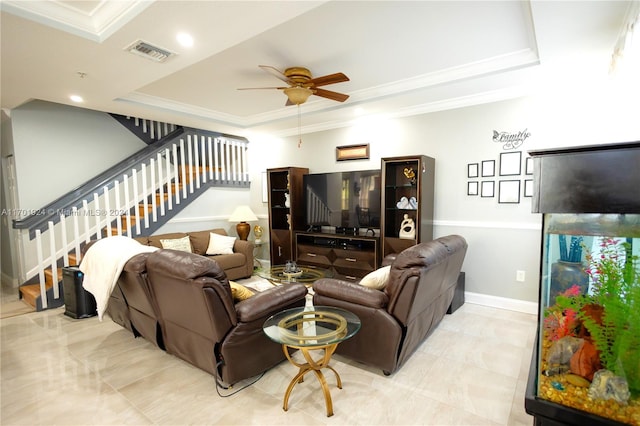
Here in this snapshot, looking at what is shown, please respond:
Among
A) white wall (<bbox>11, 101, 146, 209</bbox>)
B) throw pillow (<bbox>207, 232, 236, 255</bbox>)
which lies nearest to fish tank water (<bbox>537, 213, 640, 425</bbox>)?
throw pillow (<bbox>207, 232, 236, 255</bbox>)

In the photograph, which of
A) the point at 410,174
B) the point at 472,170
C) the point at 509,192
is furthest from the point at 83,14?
the point at 509,192

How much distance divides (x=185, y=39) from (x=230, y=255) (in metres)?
3.19

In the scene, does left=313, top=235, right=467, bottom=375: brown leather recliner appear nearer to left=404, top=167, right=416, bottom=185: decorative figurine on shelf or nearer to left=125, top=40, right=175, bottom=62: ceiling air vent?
left=404, top=167, right=416, bottom=185: decorative figurine on shelf

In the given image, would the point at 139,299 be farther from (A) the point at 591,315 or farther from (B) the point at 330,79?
(A) the point at 591,315

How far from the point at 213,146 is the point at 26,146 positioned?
266 centimetres

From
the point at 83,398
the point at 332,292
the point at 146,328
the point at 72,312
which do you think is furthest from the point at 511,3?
the point at 72,312

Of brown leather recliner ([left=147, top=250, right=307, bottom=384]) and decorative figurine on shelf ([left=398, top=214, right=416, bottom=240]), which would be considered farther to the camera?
decorative figurine on shelf ([left=398, top=214, right=416, bottom=240])

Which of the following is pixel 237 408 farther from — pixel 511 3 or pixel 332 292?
pixel 511 3

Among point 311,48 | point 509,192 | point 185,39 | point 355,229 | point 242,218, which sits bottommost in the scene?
point 355,229

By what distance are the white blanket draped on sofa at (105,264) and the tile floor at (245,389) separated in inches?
21.1

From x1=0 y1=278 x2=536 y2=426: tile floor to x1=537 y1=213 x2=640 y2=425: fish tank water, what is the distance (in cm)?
103

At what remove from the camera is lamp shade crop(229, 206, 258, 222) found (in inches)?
217

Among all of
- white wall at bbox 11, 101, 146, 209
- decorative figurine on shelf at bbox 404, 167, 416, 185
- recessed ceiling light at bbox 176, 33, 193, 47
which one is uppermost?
recessed ceiling light at bbox 176, 33, 193, 47

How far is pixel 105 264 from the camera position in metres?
2.45
